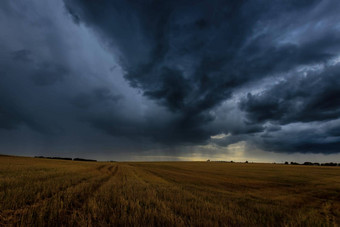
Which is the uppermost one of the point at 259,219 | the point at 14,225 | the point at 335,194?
the point at 14,225

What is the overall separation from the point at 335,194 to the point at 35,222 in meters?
24.0

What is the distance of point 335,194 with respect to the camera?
1587cm

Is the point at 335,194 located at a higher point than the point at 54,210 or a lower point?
lower

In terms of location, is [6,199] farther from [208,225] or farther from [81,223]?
[208,225]

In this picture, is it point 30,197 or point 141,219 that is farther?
point 30,197

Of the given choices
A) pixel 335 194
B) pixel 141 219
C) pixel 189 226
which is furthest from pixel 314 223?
Answer: pixel 335 194

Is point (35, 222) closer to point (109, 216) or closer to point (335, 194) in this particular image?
point (109, 216)

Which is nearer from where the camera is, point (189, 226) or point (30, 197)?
point (189, 226)

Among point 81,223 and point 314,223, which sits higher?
point 81,223

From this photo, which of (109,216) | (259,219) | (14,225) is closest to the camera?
(14,225)

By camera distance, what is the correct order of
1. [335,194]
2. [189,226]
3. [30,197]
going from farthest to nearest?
1. [335,194]
2. [30,197]
3. [189,226]

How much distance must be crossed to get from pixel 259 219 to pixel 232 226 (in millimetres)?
1809

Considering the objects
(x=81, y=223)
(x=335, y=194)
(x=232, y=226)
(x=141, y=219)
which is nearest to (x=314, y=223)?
(x=232, y=226)

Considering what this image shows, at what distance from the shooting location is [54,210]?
5613 millimetres
